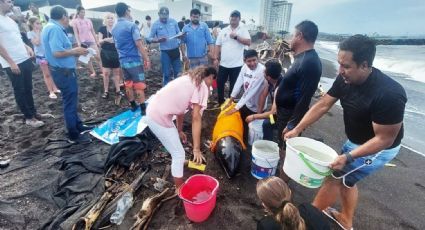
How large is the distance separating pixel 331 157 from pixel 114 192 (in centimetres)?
283

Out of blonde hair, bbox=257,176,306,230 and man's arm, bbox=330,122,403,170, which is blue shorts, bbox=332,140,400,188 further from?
blonde hair, bbox=257,176,306,230

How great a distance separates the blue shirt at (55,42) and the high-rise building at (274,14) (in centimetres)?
7770

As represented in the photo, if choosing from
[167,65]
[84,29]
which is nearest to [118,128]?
[167,65]

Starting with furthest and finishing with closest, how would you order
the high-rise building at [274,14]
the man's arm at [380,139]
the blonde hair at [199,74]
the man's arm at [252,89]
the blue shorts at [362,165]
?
1. the high-rise building at [274,14]
2. the man's arm at [252,89]
3. the blonde hair at [199,74]
4. the blue shorts at [362,165]
5. the man's arm at [380,139]

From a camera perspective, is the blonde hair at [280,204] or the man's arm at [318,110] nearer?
the blonde hair at [280,204]

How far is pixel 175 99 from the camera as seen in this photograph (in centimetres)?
289

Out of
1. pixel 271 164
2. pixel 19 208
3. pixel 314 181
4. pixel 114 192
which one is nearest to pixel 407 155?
pixel 271 164

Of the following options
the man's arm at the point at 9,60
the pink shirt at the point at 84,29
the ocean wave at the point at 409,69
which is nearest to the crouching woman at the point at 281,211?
the man's arm at the point at 9,60

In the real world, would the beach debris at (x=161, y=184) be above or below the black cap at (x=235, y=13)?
below

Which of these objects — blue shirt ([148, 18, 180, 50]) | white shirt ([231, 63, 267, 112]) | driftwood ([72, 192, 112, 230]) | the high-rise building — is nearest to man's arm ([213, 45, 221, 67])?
blue shirt ([148, 18, 180, 50])

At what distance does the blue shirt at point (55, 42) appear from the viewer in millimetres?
4105

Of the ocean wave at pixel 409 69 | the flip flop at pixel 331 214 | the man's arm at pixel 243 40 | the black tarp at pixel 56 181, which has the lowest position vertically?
the ocean wave at pixel 409 69

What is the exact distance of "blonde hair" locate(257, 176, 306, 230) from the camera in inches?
67.1

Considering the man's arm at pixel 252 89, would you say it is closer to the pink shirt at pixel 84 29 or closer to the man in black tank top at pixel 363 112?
the man in black tank top at pixel 363 112
